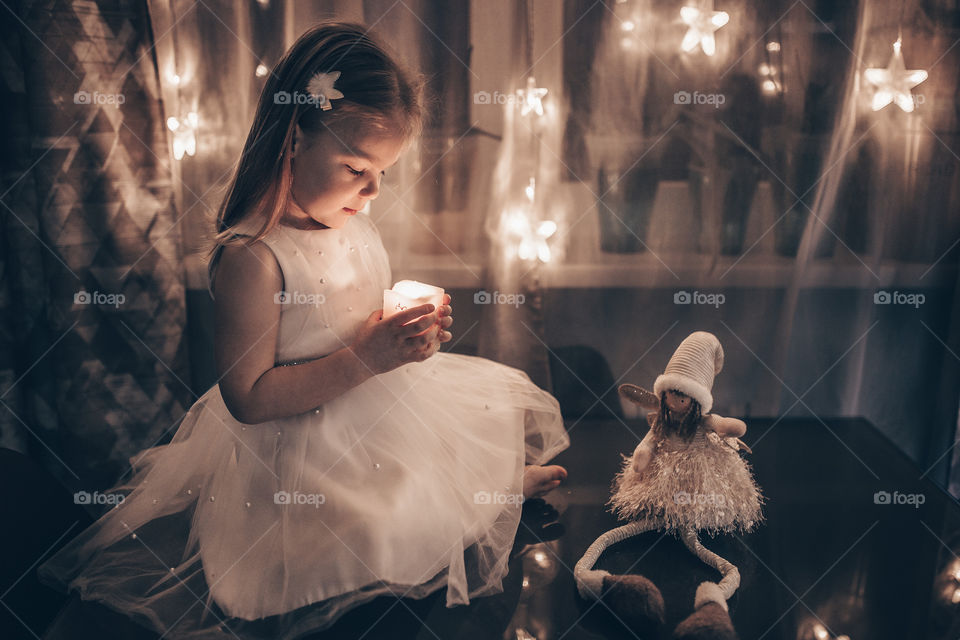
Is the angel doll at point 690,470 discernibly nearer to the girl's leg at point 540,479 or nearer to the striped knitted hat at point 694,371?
the striped knitted hat at point 694,371

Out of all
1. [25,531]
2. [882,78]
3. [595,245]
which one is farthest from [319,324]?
[882,78]

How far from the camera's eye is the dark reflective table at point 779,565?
0.99 meters

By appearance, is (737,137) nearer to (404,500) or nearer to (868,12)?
(868,12)

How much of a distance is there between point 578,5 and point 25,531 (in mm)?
1513

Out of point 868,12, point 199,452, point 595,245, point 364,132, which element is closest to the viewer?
point 364,132

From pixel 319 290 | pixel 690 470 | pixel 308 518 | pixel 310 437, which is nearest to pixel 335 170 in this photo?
pixel 319 290

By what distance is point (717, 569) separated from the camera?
3.60 ft

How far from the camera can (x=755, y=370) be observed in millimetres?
1721

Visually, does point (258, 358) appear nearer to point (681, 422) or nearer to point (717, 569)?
point (681, 422)

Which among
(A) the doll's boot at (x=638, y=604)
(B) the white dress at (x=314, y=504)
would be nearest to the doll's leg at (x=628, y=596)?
(A) the doll's boot at (x=638, y=604)
